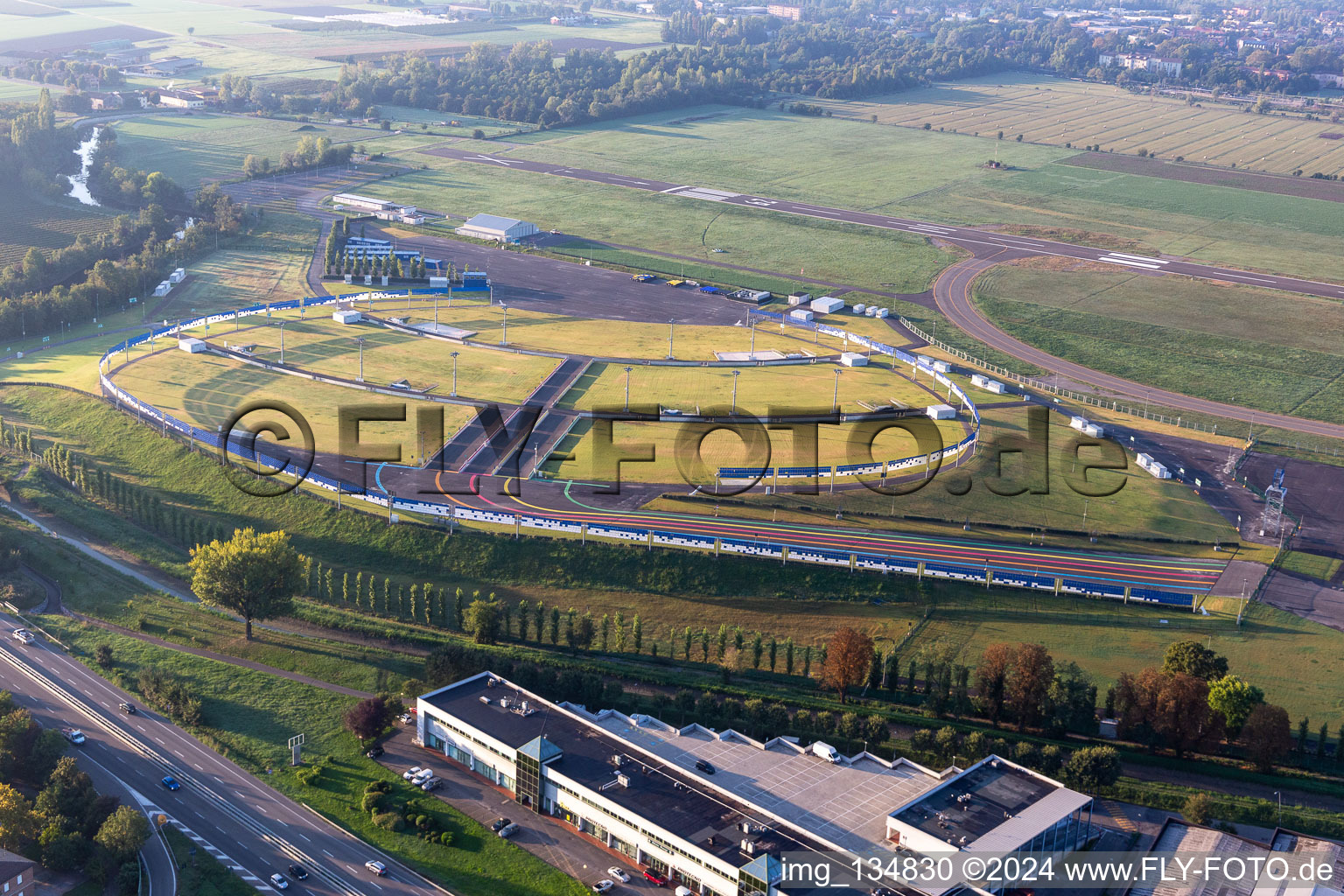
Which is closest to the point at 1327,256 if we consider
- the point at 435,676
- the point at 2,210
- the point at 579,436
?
the point at 579,436

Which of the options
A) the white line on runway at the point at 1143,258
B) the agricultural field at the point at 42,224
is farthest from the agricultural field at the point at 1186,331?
the agricultural field at the point at 42,224

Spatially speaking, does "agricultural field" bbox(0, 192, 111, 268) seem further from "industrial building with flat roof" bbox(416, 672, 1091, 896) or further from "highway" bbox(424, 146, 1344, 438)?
"industrial building with flat roof" bbox(416, 672, 1091, 896)

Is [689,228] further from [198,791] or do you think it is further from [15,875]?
[15,875]

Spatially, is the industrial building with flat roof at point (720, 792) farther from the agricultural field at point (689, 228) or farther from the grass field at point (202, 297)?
the agricultural field at point (689, 228)

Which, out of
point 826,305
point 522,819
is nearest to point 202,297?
point 826,305

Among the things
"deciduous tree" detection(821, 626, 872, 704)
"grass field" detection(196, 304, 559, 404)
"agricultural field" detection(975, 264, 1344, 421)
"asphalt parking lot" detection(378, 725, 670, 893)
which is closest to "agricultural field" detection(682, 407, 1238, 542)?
"deciduous tree" detection(821, 626, 872, 704)

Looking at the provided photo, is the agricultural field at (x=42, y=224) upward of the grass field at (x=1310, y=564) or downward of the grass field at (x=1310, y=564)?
upward

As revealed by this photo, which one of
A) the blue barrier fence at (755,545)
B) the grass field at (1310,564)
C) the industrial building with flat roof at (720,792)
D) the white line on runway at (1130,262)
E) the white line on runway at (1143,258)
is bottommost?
the industrial building with flat roof at (720,792)
